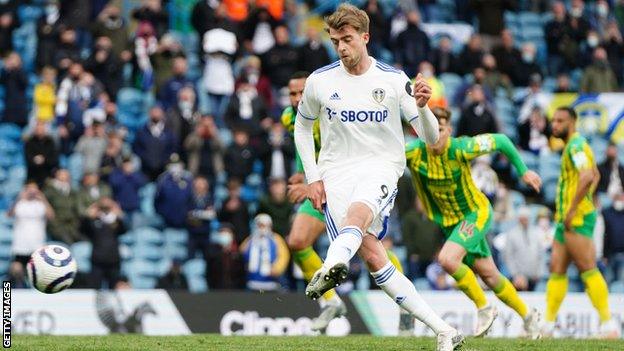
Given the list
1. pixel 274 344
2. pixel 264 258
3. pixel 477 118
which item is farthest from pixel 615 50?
pixel 274 344

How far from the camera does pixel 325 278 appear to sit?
10.1 meters

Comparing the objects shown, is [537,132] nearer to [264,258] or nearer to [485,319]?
[264,258]

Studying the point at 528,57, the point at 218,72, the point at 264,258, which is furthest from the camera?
the point at 528,57

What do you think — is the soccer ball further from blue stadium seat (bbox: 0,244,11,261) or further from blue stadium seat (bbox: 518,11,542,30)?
blue stadium seat (bbox: 518,11,542,30)

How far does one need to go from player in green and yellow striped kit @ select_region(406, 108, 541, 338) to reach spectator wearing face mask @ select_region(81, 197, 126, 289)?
7.83 metres

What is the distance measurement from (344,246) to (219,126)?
14.1 m

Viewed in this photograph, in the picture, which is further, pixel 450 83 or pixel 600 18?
pixel 600 18

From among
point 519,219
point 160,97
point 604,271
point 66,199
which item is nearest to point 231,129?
point 160,97

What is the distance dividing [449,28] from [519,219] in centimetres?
706

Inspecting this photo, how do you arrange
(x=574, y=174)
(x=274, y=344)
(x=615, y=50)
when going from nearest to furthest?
(x=274, y=344) < (x=574, y=174) < (x=615, y=50)

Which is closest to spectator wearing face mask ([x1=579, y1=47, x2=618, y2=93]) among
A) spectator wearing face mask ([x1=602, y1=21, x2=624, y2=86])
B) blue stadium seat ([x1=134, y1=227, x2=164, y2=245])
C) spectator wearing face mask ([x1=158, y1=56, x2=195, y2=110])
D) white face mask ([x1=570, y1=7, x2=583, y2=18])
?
spectator wearing face mask ([x1=602, y1=21, x2=624, y2=86])

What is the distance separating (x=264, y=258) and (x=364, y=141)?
9.88 m

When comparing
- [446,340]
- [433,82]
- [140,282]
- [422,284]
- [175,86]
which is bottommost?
[140,282]

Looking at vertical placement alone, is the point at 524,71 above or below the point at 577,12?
below
